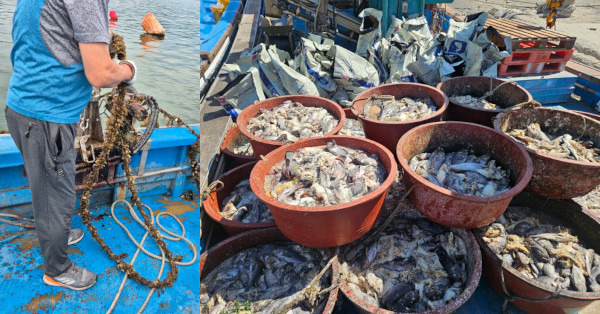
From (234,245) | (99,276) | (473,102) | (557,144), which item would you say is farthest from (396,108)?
(99,276)

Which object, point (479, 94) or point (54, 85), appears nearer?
point (54, 85)

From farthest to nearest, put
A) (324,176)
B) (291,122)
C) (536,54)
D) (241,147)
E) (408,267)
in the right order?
1. (536,54)
2. (241,147)
3. (291,122)
4. (408,267)
5. (324,176)

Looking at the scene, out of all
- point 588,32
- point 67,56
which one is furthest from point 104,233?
point 588,32

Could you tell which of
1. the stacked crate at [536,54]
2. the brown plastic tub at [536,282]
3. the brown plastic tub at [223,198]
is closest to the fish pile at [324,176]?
the brown plastic tub at [223,198]

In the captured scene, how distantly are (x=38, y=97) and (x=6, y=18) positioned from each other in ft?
53.0

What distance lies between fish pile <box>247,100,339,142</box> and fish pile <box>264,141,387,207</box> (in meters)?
0.39

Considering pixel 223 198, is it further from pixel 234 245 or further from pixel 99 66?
pixel 99 66

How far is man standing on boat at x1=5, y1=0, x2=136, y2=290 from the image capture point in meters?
2.05

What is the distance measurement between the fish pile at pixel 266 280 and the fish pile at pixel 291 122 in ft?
3.12

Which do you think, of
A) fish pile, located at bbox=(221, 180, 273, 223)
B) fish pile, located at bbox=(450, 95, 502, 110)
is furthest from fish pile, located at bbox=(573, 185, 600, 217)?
fish pile, located at bbox=(221, 180, 273, 223)

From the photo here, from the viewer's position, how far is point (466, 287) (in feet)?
8.23

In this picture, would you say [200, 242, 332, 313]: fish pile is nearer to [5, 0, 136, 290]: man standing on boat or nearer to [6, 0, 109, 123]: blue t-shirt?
[5, 0, 136, 290]: man standing on boat

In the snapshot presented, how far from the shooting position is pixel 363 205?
8.11 feet

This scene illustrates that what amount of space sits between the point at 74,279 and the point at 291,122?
216 cm
